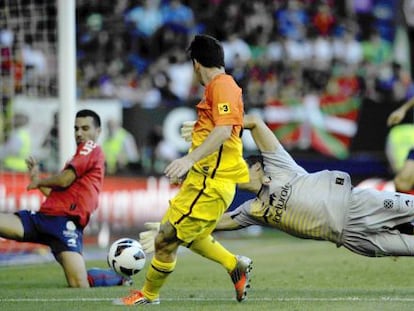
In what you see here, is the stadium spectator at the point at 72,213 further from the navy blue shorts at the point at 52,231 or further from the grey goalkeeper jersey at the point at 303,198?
the grey goalkeeper jersey at the point at 303,198

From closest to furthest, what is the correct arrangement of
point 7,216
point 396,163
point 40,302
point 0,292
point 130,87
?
point 40,302
point 0,292
point 7,216
point 396,163
point 130,87

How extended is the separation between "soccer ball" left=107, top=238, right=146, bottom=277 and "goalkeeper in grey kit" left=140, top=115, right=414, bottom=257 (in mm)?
2139

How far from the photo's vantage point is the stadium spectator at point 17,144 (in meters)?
19.9

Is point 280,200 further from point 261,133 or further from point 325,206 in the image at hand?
point 261,133

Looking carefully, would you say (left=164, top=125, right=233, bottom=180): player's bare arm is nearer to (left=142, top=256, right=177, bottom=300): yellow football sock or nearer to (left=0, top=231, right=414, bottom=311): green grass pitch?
(left=142, top=256, right=177, bottom=300): yellow football sock

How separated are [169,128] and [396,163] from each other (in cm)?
432

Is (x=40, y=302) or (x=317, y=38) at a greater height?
(x=317, y=38)

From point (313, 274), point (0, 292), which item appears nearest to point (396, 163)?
point (313, 274)

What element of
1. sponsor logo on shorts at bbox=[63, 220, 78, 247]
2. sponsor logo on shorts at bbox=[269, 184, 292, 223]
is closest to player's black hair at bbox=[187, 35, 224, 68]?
sponsor logo on shorts at bbox=[269, 184, 292, 223]

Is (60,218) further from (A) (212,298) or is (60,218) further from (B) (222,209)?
(B) (222,209)

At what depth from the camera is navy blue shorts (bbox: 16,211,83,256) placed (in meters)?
11.9

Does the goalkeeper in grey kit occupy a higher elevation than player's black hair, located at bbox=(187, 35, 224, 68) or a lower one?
lower

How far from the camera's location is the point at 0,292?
35.8 feet

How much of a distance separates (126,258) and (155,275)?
214 centimetres
